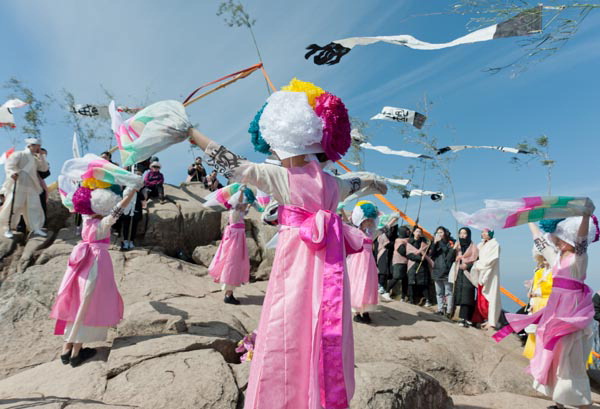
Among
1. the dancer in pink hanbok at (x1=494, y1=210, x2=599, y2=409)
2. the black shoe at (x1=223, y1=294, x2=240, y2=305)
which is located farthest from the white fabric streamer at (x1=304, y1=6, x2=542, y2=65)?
the black shoe at (x1=223, y1=294, x2=240, y2=305)

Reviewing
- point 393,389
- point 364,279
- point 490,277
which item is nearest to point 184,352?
point 393,389

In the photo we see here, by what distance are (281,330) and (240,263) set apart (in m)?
5.11

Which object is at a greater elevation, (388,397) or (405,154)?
(405,154)

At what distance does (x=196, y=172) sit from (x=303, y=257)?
13.4 m

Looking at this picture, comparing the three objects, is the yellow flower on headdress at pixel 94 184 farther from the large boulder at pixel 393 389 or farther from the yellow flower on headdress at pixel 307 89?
the large boulder at pixel 393 389

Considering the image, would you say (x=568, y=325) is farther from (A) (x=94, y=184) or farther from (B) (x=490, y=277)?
(A) (x=94, y=184)

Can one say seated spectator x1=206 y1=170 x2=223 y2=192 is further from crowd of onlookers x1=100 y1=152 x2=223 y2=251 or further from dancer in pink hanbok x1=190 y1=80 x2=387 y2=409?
dancer in pink hanbok x1=190 y1=80 x2=387 y2=409

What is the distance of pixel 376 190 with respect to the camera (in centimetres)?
296

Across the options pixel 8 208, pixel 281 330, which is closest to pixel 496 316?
pixel 281 330

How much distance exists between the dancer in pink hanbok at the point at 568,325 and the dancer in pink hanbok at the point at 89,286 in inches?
182

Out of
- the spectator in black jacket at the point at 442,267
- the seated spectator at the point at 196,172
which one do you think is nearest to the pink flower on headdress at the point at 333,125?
the spectator in black jacket at the point at 442,267

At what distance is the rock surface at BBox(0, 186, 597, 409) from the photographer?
10.9 ft

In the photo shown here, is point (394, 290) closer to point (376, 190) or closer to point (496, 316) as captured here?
point (496, 316)

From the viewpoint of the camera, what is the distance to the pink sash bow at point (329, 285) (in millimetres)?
2137
